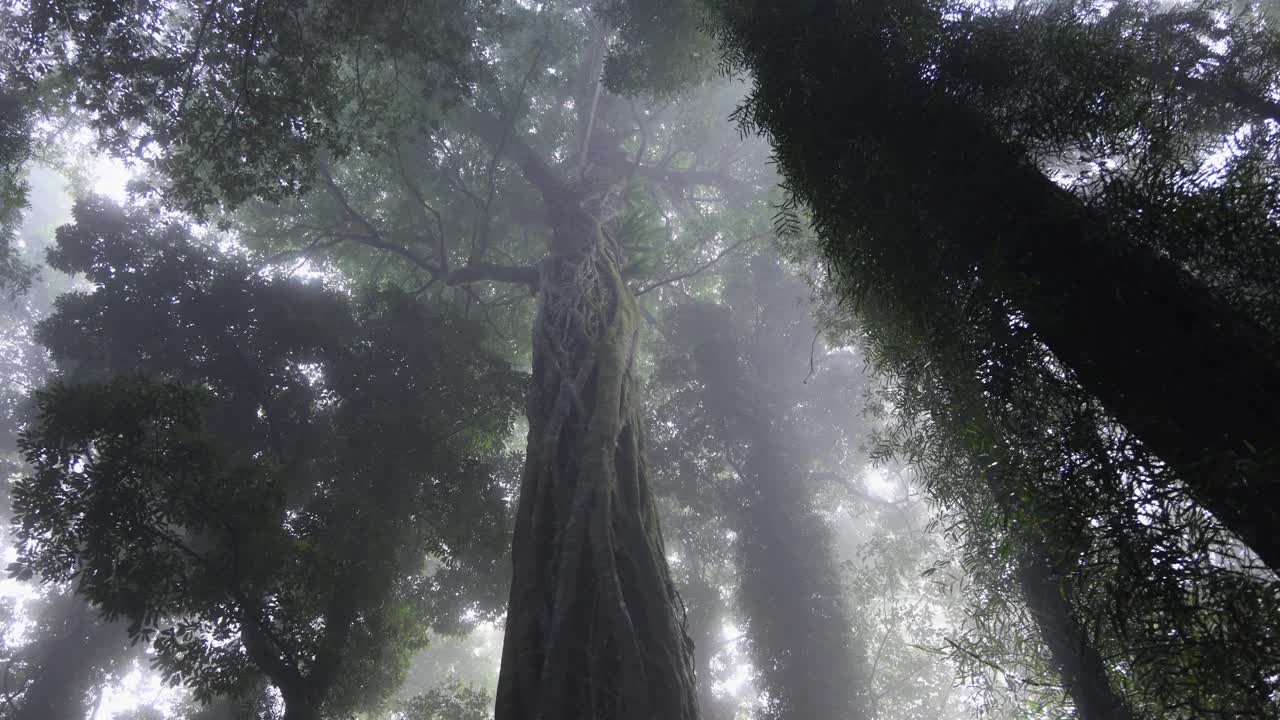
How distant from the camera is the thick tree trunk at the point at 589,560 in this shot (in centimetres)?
359

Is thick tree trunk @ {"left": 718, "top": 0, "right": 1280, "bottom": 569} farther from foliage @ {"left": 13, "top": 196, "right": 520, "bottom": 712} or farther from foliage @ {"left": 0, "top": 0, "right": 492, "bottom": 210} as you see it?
foliage @ {"left": 13, "top": 196, "right": 520, "bottom": 712}

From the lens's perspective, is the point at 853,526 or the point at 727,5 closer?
the point at 727,5

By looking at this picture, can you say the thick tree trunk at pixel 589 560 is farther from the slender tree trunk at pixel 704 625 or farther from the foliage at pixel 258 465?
the slender tree trunk at pixel 704 625

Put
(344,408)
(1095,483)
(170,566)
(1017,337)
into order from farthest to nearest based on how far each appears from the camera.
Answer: (344,408), (170,566), (1017,337), (1095,483)

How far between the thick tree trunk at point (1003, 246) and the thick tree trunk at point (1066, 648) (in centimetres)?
137

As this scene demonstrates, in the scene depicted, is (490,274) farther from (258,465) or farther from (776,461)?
(776,461)

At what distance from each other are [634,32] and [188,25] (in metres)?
4.53

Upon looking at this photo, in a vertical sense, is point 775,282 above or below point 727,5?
above

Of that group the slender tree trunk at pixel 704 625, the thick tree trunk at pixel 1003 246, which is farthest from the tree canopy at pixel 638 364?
the slender tree trunk at pixel 704 625

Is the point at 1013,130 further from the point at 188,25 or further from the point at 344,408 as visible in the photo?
the point at 344,408

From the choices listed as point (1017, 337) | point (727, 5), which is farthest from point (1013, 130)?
point (727, 5)

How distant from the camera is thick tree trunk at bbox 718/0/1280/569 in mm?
1390

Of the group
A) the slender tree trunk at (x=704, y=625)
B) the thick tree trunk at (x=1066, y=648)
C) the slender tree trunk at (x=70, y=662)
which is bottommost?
the thick tree trunk at (x=1066, y=648)

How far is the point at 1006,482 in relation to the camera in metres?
1.95
